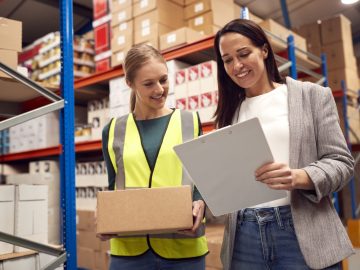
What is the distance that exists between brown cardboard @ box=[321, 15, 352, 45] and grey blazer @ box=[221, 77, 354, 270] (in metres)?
4.07

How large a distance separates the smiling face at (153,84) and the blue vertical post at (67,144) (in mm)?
750

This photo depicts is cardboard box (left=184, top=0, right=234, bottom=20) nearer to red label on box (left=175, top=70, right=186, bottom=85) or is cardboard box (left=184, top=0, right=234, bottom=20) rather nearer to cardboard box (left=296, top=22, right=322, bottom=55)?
red label on box (left=175, top=70, right=186, bottom=85)

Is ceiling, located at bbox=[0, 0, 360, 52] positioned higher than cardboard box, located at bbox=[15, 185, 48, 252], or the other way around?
ceiling, located at bbox=[0, 0, 360, 52]

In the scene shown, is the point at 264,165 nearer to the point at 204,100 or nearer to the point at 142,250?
the point at 142,250

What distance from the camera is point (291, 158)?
3.68 feet

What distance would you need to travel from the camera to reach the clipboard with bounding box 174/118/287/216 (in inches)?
39.3

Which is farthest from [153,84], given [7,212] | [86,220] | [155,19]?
[86,220]

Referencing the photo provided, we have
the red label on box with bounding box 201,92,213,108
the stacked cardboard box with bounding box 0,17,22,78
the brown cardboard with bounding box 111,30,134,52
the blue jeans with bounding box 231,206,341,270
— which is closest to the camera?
the blue jeans with bounding box 231,206,341,270

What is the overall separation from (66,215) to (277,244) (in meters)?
1.28

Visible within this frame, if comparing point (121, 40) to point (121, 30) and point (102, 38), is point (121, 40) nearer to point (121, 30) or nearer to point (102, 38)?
point (121, 30)

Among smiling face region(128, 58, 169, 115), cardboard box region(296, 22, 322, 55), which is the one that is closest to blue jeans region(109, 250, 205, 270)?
smiling face region(128, 58, 169, 115)

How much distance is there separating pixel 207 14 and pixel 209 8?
2.0 inches

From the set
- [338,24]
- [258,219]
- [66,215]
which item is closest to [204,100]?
[66,215]

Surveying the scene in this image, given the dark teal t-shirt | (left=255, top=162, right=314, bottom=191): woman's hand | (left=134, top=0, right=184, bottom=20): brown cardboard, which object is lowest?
(left=255, top=162, right=314, bottom=191): woman's hand
